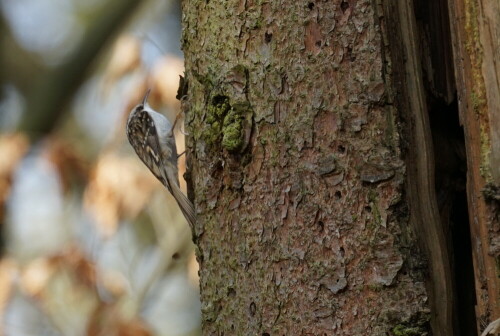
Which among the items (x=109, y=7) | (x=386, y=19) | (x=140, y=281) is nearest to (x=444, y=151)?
(x=386, y=19)

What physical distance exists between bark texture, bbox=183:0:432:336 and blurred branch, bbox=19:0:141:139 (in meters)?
2.71

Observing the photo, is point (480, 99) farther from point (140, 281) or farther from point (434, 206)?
point (140, 281)

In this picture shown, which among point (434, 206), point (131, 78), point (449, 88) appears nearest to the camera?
point (434, 206)

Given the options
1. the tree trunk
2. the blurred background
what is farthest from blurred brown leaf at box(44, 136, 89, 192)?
the tree trunk

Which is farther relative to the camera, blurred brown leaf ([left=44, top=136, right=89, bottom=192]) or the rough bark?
blurred brown leaf ([left=44, top=136, right=89, bottom=192])

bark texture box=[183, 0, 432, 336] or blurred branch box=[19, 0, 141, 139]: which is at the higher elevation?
blurred branch box=[19, 0, 141, 139]

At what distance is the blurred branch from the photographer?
14.5 feet

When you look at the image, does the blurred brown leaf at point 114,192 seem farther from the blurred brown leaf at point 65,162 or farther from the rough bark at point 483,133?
the rough bark at point 483,133

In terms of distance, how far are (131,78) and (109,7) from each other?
0.86 m

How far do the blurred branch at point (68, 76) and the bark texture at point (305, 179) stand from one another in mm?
2715

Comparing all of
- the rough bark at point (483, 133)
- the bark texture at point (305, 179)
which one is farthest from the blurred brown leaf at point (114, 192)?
the rough bark at point (483, 133)

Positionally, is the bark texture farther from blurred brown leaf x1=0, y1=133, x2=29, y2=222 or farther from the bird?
blurred brown leaf x1=0, y1=133, x2=29, y2=222

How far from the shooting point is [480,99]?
5.21 feet

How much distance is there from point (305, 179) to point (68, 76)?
3181 mm
